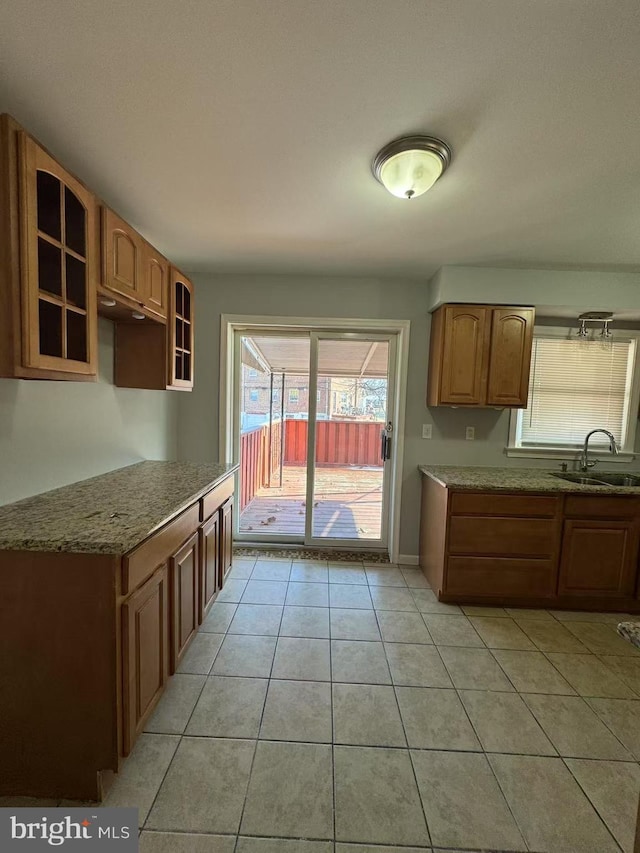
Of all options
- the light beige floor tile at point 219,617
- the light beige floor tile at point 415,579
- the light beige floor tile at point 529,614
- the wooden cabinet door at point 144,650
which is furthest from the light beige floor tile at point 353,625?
the wooden cabinet door at point 144,650

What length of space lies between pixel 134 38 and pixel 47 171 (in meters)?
0.53

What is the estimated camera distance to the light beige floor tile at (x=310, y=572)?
2.83 m

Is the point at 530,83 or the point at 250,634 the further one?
the point at 250,634

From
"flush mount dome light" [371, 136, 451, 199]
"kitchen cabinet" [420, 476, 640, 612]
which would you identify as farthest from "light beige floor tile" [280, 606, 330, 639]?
"flush mount dome light" [371, 136, 451, 199]

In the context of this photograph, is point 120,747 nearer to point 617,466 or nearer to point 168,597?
point 168,597

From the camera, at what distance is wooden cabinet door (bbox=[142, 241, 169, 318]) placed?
1.94 m

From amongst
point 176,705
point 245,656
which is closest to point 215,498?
point 245,656

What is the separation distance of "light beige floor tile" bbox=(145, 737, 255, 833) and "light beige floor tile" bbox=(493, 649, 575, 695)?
140cm

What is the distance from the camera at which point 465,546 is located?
2521 mm

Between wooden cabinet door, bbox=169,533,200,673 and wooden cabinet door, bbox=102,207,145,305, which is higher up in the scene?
wooden cabinet door, bbox=102,207,145,305

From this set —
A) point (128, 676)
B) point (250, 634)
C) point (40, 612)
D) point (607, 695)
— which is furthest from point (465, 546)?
point (40, 612)

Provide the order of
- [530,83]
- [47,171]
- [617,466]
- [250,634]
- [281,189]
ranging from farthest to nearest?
[617,466], [250,634], [281,189], [47,171], [530,83]

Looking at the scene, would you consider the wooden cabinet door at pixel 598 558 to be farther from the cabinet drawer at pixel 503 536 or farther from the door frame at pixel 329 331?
the door frame at pixel 329 331

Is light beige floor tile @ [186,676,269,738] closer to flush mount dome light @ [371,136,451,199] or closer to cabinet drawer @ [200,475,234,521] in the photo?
cabinet drawer @ [200,475,234,521]
